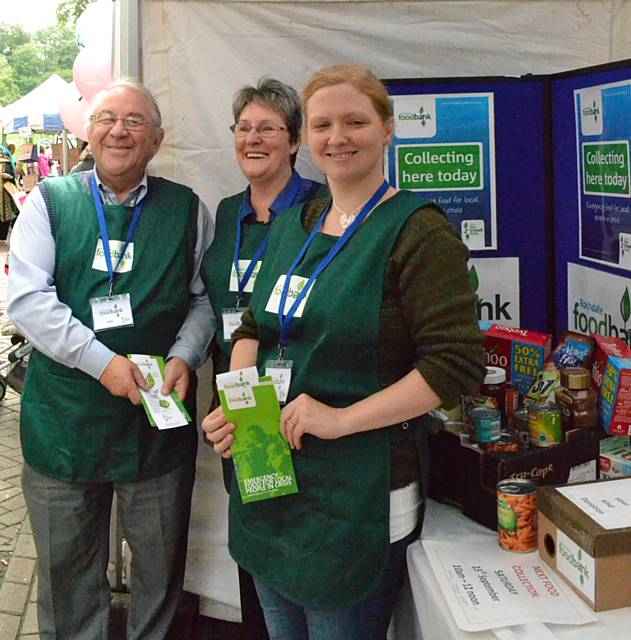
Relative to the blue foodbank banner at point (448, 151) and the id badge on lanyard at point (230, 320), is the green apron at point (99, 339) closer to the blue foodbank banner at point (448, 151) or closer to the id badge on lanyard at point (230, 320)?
the id badge on lanyard at point (230, 320)

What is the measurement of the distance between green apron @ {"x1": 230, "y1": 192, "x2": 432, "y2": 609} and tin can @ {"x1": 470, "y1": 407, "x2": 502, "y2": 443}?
0.22 metres

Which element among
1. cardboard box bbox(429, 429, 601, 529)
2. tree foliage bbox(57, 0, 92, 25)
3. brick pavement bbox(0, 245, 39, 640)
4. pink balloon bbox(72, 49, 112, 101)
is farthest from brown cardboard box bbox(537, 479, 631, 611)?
tree foliage bbox(57, 0, 92, 25)

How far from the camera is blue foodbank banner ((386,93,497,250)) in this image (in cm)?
248

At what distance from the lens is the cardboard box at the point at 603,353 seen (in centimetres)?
189

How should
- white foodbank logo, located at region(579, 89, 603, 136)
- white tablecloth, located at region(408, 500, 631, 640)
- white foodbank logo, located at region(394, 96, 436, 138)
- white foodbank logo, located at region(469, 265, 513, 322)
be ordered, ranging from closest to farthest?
white tablecloth, located at region(408, 500, 631, 640), white foodbank logo, located at region(579, 89, 603, 136), white foodbank logo, located at region(394, 96, 436, 138), white foodbank logo, located at region(469, 265, 513, 322)

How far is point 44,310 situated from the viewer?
2.06 metres

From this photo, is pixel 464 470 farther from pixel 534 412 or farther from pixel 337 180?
pixel 337 180

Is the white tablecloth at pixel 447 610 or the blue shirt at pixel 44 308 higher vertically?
the blue shirt at pixel 44 308

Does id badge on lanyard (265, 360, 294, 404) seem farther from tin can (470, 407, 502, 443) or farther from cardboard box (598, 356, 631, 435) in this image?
cardboard box (598, 356, 631, 435)

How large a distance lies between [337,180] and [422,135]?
972 mm

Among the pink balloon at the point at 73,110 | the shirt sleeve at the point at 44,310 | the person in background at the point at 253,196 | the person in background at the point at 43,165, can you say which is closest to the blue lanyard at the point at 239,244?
the person in background at the point at 253,196

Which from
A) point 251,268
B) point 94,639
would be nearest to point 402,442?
point 251,268

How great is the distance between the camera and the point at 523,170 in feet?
8.37

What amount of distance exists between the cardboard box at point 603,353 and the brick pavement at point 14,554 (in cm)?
222
